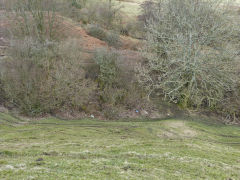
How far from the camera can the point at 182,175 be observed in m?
8.56

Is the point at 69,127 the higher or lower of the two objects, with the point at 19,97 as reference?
lower

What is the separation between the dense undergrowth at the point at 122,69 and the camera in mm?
20703

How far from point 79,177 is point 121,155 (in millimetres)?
3546

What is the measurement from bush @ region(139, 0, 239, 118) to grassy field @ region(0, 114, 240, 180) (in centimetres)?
657

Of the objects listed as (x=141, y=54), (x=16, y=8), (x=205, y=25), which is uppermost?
(x=16, y=8)

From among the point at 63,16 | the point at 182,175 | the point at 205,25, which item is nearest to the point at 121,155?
the point at 182,175

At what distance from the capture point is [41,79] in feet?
68.7

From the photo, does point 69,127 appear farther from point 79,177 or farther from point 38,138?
point 79,177

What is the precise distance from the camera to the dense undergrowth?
815 inches

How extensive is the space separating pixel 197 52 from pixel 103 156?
52.2 feet

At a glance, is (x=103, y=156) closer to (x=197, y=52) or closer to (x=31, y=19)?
(x=197, y=52)

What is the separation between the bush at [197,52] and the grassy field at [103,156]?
6574 millimetres

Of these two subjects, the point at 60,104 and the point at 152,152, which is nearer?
the point at 152,152

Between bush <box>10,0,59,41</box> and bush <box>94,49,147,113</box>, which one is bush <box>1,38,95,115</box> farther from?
bush <box>10,0,59,41</box>
